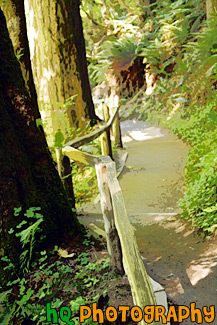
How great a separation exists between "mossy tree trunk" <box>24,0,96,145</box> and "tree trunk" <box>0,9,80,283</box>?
4259 millimetres

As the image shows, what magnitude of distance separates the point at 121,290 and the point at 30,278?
0.80 m

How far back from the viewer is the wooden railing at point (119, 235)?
1.99 meters

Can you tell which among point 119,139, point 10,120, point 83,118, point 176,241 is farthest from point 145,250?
point 119,139

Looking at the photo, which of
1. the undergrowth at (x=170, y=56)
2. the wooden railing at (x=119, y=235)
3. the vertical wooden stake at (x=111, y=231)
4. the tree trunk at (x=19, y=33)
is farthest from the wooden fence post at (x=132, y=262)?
the undergrowth at (x=170, y=56)

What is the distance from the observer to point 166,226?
5.24 meters

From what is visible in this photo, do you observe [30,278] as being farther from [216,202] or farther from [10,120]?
[216,202]

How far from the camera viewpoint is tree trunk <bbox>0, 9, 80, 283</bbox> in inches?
125

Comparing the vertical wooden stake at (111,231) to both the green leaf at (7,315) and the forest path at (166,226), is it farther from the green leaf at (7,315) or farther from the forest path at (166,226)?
the green leaf at (7,315)

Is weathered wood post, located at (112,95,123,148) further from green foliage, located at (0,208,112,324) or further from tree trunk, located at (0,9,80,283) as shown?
green foliage, located at (0,208,112,324)

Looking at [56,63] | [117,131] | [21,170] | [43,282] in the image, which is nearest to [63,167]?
[21,170]

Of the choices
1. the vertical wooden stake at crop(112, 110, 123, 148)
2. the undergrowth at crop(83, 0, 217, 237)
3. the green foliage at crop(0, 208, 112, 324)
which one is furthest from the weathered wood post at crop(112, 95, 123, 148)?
the green foliage at crop(0, 208, 112, 324)

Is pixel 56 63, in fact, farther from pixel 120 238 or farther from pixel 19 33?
pixel 120 238

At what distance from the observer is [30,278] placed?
10.2 feet

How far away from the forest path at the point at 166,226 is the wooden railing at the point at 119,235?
85 centimetres
